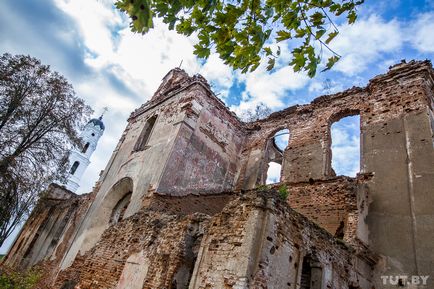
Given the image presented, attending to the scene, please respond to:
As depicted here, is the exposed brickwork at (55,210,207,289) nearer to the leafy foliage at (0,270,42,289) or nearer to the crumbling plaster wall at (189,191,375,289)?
the crumbling plaster wall at (189,191,375,289)

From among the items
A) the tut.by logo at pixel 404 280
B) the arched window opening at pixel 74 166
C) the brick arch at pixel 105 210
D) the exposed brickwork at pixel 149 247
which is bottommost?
the exposed brickwork at pixel 149 247

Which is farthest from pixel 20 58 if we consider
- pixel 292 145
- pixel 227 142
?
pixel 292 145

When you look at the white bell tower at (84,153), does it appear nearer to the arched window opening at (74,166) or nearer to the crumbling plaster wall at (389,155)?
the arched window opening at (74,166)

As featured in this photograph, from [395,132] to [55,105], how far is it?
13.5m

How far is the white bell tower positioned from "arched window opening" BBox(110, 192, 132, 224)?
73.8 feet

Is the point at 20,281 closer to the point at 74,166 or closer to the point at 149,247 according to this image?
the point at 149,247

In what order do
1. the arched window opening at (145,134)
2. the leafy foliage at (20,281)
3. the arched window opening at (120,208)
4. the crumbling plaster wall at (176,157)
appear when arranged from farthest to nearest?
the arched window opening at (145,134), the arched window opening at (120,208), the leafy foliage at (20,281), the crumbling plaster wall at (176,157)

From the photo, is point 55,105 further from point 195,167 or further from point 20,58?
point 195,167

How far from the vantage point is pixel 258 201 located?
17.9ft

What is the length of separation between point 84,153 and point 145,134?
25528 mm

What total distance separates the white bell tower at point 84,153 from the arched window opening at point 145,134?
859 inches

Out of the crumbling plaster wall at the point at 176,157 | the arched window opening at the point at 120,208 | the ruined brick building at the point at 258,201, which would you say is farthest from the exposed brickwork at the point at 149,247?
the arched window opening at the point at 120,208

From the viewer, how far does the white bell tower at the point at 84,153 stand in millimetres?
36062

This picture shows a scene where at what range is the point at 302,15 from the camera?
4.14 metres
